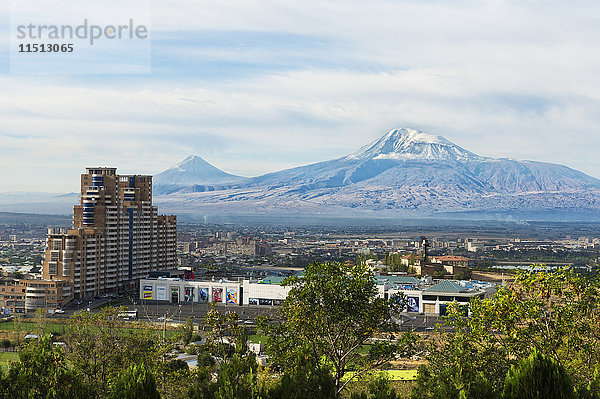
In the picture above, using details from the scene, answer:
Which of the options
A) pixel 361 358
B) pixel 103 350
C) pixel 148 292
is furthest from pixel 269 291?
pixel 361 358

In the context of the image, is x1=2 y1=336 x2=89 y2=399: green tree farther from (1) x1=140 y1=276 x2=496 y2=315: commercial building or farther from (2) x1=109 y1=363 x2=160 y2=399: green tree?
(1) x1=140 y1=276 x2=496 y2=315: commercial building

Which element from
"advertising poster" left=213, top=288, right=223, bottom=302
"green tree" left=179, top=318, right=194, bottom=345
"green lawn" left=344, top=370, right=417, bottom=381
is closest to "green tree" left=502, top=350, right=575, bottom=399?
"green lawn" left=344, top=370, right=417, bottom=381

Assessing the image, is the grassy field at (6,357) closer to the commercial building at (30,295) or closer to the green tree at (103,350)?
the green tree at (103,350)

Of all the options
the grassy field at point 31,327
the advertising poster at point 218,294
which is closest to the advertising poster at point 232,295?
the advertising poster at point 218,294

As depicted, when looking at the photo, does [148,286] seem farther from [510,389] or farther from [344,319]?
[510,389]

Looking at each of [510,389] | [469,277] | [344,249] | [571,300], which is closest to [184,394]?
[510,389]

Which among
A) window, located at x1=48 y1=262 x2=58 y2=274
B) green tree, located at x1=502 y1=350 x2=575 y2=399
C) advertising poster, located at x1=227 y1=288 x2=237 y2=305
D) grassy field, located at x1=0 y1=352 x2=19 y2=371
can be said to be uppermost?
green tree, located at x1=502 y1=350 x2=575 y2=399

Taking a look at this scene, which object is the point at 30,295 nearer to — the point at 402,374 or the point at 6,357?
the point at 6,357
